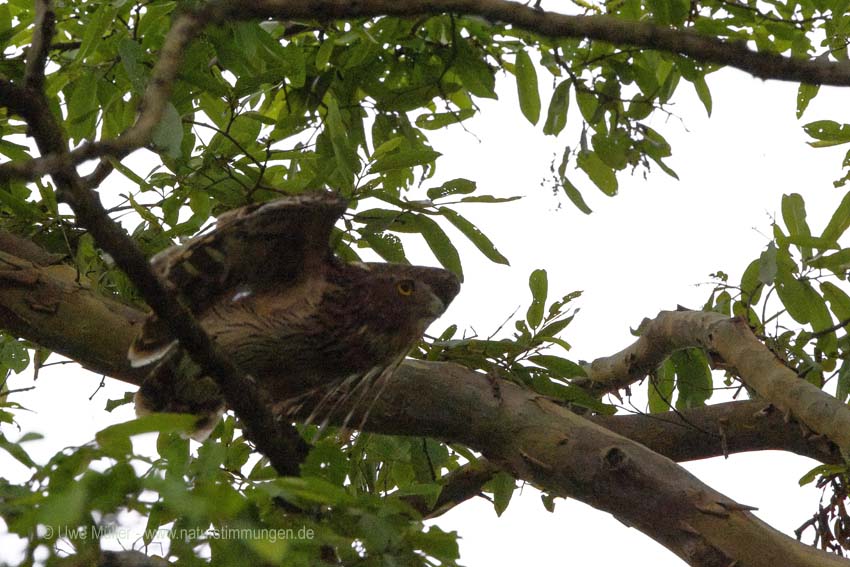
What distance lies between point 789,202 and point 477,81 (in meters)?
1.20

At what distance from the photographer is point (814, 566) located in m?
2.78

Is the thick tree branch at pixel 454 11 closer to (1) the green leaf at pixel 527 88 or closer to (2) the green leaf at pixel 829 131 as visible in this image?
(1) the green leaf at pixel 527 88

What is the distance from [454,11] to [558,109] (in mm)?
1912

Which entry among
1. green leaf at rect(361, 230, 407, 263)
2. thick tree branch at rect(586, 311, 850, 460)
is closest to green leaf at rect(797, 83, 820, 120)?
thick tree branch at rect(586, 311, 850, 460)

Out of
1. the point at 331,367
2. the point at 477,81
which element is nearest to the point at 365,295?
the point at 331,367

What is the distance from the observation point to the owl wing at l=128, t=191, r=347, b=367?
117 inches

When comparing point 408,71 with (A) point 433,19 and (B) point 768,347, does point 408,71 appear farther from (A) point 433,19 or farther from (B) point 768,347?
(B) point 768,347

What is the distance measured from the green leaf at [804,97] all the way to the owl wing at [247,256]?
1815 mm

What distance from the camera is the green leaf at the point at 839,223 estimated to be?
137 inches

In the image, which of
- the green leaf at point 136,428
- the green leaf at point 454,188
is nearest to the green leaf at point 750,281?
the green leaf at point 454,188

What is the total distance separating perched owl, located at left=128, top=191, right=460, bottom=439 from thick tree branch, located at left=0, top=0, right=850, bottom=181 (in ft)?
4.41

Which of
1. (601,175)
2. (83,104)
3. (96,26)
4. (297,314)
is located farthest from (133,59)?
(601,175)

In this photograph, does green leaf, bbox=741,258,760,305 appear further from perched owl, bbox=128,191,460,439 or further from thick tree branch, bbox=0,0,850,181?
thick tree branch, bbox=0,0,850,181

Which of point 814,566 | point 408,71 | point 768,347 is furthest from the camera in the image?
point 408,71
